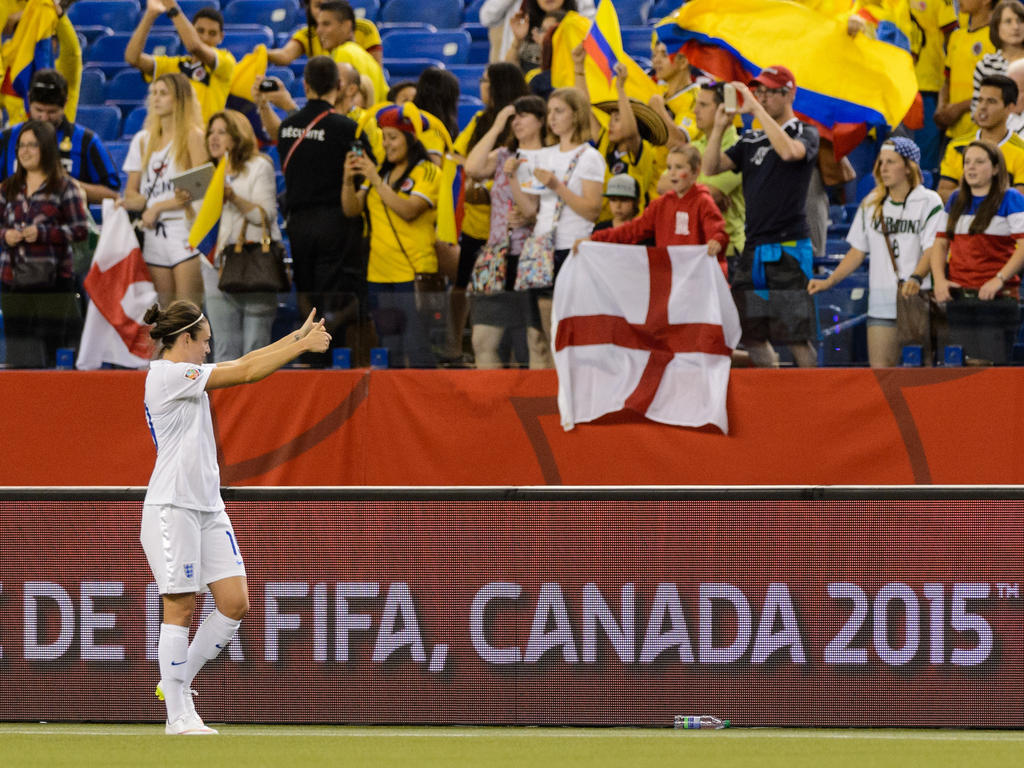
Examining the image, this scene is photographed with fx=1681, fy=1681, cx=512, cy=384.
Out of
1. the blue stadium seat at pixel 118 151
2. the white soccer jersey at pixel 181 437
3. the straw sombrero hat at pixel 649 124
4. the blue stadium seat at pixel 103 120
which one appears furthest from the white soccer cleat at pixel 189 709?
the blue stadium seat at pixel 103 120

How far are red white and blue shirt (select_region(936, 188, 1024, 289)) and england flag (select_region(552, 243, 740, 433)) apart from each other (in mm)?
1290

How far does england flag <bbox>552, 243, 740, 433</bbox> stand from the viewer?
9.70 metres

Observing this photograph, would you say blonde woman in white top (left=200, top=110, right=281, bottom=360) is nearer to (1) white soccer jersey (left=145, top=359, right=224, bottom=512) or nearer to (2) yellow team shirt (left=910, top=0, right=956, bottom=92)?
(1) white soccer jersey (left=145, top=359, right=224, bottom=512)

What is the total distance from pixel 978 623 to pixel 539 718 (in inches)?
70.7

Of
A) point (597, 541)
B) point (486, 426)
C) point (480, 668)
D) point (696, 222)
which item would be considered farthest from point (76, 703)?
point (696, 222)

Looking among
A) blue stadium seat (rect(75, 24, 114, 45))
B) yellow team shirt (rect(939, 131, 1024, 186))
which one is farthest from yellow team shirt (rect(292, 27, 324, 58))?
yellow team shirt (rect(939, 131, 1024, 186))

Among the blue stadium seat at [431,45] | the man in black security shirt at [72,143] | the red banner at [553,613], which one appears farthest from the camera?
the blue stadium seat at [431,45]

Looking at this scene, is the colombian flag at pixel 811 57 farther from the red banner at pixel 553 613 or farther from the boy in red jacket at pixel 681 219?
the red banner at pixel 553 613

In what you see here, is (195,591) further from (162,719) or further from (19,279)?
(19,279)

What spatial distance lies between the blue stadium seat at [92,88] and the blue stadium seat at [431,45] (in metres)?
2.78

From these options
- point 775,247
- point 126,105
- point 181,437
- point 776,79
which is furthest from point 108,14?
point 181,437

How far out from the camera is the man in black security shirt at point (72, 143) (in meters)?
11.4

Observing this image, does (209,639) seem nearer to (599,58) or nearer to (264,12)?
(599,58)

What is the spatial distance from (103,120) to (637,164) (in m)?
6.56
